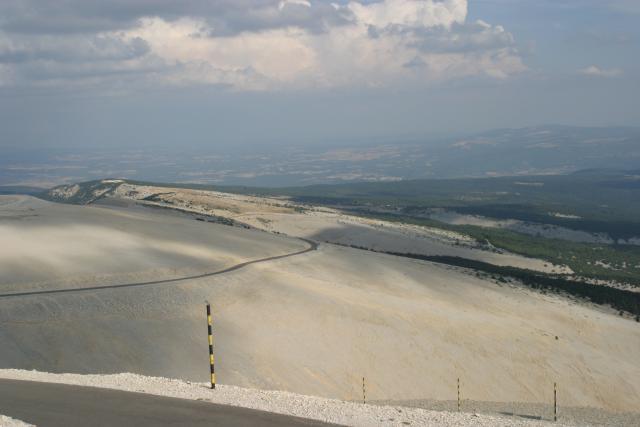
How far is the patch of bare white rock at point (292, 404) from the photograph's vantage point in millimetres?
14586

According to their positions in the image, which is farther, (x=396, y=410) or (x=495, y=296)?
(x=495, y=296)

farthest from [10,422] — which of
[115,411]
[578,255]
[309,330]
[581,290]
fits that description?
[578,255]

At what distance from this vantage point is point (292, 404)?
620 inches

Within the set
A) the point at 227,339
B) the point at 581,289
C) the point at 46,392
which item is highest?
the point at 46,392

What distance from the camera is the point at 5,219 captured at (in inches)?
1857

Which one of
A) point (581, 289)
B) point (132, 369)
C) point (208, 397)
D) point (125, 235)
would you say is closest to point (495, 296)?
point (581, 289)

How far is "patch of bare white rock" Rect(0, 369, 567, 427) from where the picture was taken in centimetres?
1459

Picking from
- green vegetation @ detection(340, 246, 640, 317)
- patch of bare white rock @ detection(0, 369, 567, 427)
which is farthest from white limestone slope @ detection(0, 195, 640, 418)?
patch of bare white rock @ detection(0, 369, 567, 427)

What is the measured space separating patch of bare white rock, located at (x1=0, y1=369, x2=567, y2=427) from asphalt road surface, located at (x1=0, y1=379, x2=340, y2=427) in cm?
59

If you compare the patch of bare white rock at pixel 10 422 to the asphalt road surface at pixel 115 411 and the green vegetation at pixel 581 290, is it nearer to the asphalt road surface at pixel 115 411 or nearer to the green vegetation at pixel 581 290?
the asphalt road surface at pixel 115 411

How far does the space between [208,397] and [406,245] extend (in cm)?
5894

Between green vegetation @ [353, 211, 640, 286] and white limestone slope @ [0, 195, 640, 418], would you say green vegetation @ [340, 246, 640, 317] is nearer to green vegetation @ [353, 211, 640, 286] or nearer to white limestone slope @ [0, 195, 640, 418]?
white limestone slope @ [0, 195, 640, 418]

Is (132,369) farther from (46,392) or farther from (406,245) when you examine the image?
(406,245)

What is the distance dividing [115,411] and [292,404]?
4.12 meters
